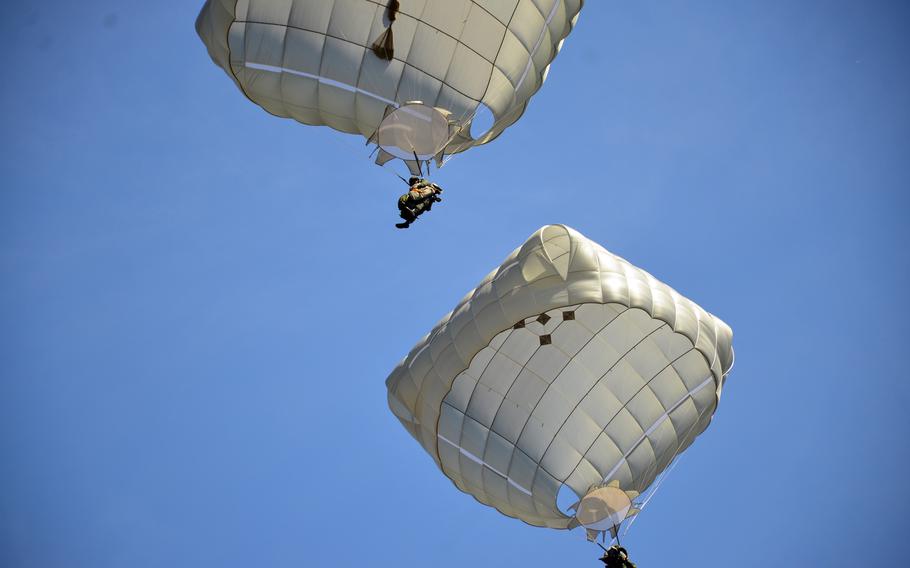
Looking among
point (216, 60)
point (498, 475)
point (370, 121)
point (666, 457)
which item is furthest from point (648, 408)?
point (216, 60)

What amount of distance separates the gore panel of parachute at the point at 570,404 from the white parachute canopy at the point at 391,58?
114 inches

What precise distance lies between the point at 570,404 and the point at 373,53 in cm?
699

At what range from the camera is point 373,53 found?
2384 centimetres

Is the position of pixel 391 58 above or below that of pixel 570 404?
above

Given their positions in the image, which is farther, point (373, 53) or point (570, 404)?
point (570, 404)

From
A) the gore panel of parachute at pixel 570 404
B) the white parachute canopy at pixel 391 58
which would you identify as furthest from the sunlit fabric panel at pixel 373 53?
the gore panel of parachute at pixel 570 404

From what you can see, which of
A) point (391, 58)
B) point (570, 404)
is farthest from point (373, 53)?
point (570, 404)

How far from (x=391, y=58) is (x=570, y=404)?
6775mm

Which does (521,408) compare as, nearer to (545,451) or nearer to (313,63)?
(545,451)

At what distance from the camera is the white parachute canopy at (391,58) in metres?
23.6

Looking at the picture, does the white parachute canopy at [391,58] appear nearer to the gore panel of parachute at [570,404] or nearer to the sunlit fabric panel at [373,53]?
the sunlit fabric panel at [373,53]

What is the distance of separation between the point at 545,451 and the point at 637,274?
3.54 meters

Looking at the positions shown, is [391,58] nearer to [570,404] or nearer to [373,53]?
[373,53]

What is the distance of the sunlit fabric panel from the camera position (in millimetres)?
23578
